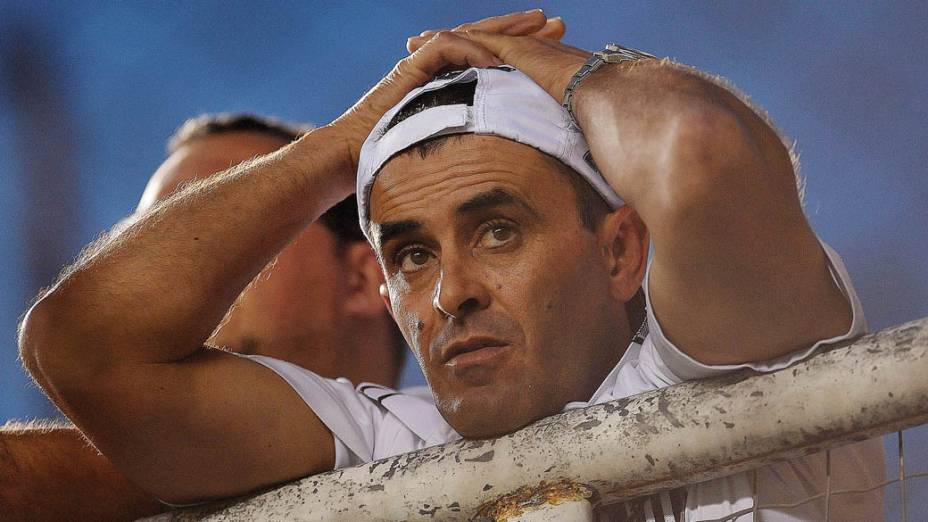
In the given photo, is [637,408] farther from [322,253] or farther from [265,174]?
[322,253]

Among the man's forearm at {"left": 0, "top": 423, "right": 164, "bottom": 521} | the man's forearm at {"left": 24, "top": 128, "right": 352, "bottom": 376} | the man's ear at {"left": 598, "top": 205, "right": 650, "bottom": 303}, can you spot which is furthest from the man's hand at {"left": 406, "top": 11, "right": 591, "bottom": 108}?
the man's forearm at {"left": 0, "top": 423, "right": 164, "bottom": 521}

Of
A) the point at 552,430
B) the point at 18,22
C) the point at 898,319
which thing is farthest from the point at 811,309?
the point at 18,22

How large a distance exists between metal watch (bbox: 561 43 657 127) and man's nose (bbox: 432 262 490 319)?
0.97 feet

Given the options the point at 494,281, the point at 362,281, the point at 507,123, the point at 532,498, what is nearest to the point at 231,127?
the point at 362,281

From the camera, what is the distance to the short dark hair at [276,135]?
3.04m

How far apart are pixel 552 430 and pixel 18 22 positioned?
11.1 ft

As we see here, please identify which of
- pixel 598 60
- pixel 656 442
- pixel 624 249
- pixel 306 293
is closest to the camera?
pixel 656 442

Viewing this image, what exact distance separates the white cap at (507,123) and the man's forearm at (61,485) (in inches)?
28.5

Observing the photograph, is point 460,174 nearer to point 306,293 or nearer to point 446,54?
point 446,54

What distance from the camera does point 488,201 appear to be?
5.91 ft

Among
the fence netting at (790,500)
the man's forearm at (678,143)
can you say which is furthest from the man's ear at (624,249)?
the fence netting at (790,500)

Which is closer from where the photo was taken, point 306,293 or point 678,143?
point 678,143

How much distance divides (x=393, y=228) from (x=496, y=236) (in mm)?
169

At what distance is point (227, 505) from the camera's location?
1789mm
